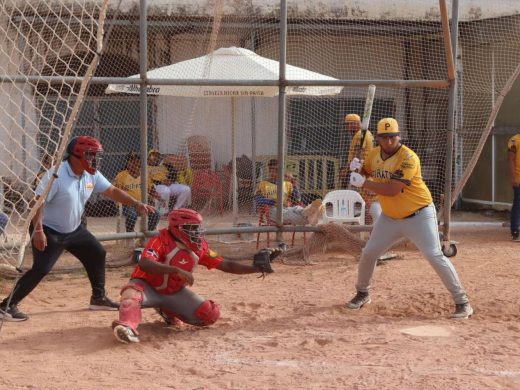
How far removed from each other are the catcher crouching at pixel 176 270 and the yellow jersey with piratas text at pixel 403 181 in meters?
1.34

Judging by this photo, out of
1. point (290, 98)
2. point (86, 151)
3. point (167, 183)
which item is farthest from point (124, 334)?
point (290, 98)

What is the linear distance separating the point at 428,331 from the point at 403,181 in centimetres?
136

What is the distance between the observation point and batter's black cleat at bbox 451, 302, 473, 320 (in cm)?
736

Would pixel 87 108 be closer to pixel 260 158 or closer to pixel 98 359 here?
pixel 260 158

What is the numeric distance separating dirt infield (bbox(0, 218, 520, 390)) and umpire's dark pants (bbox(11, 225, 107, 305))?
304 mm

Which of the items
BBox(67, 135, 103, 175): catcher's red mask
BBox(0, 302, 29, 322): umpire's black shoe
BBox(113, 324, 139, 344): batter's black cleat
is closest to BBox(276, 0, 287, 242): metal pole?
BBox(67, 135, 103, 175): catcher's red mask

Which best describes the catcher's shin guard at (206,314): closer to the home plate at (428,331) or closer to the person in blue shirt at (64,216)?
the person in blue shirt at (64,216)

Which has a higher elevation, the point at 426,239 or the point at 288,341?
the point at 426,239

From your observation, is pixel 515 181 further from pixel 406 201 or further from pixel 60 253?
pixel 60 253

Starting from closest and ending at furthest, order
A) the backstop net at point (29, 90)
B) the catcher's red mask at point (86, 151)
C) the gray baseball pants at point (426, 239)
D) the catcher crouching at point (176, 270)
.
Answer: the catcher crouching at point (176, 270) → the catcher's red mask at point (86, 151) → the gray baseball pants at point (426, 239) → the backstop net at point (29, 90)

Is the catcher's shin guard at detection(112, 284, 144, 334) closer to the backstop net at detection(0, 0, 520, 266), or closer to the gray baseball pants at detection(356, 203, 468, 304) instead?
the gray baseball pants at detection(356, 203, 468, 304)

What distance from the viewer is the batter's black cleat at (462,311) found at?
24.1 feet

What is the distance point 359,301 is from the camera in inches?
309

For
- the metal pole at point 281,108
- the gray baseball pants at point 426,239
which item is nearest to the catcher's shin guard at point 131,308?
the gray baseball pants at point 426,239
